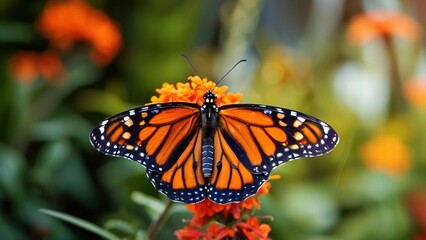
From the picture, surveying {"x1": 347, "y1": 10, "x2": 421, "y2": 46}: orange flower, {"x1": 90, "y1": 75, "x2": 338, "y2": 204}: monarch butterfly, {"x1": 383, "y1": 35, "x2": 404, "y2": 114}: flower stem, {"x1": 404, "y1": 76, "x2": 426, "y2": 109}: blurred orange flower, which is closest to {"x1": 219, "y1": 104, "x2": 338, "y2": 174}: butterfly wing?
{"x1": 90, "y1": 75, "x2": 338, "y2": 204}: monarch butterfly

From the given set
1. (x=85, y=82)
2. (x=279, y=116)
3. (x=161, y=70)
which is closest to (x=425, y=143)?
(x=161, y=70)

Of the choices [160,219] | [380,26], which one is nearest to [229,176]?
[160,219]

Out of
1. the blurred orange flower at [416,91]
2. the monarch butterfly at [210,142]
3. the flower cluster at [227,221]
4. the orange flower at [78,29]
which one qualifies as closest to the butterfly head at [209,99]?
the monarch butterfly at [210,142]

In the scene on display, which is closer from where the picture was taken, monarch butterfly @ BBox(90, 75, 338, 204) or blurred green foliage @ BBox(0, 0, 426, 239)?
monarch butterfly @ BBox(90, 75, 338, 204)

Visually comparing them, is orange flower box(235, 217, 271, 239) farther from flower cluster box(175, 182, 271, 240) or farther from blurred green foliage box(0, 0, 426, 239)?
blurred green foliage box(0, 0, 426, 239)

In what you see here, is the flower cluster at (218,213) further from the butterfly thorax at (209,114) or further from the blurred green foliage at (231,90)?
the blurred green foliage at (231,90)

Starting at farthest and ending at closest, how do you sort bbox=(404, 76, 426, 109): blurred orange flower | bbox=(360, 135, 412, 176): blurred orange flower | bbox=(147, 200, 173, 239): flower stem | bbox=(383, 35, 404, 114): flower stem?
1. bbox=(383, 35, 404, 114): flower stem
2. bbox=(404, 76, 426, 109): blurred orange flower
3. bbox=(360, 135, 412, 176): blurred orange flower
4. bbox=(147, 200, 173, 239): flower stem

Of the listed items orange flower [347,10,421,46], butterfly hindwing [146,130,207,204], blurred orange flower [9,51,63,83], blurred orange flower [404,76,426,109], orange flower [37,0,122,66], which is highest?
orange flower [347,10,421,46]

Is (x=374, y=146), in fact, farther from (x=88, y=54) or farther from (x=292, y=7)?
(x=292, y=7)
